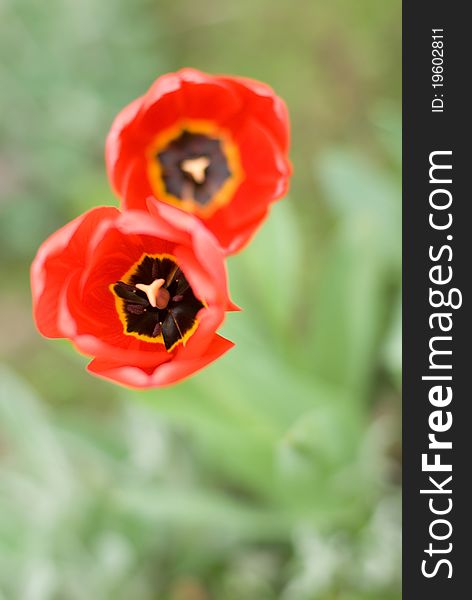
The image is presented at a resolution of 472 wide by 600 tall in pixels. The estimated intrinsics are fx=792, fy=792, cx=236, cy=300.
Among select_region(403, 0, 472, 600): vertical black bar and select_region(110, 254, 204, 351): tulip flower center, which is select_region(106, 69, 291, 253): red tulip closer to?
select_region(110, 254, 204, 351): tulip flower center

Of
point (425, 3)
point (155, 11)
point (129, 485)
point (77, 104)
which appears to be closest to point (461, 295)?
point (425, 3)

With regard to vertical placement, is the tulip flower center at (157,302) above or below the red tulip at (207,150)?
below

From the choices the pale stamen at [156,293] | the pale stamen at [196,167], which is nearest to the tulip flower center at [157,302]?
the pale stamen at [156,293]

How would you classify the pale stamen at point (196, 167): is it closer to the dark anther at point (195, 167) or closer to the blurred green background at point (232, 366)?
the dark anther at point (195, 167)

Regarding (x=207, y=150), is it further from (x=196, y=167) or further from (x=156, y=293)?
(x=156, y=293)

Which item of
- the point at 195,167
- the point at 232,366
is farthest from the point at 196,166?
the point at 232,366

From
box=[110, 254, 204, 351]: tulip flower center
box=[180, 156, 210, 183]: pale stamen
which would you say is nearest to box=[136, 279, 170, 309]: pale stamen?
box=[110, 254, 204, 351]: tulip flower center
